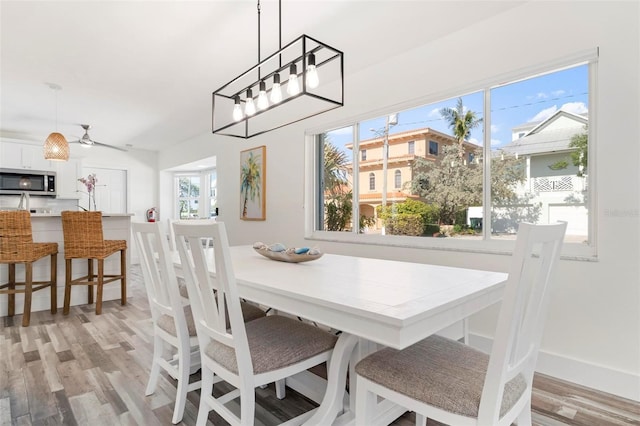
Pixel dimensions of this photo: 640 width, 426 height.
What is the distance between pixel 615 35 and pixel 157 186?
7469 millimetres

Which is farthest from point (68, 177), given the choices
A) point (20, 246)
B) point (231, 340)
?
point (231, 340)

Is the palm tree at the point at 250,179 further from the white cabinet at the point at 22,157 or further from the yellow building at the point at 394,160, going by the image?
the white cabinet at the point at 22,157

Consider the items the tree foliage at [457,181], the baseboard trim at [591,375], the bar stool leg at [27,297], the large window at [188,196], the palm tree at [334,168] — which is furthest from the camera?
the large window at [188,196]

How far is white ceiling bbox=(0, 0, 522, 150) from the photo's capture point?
2.28 m

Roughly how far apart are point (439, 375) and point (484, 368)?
0.17 meters

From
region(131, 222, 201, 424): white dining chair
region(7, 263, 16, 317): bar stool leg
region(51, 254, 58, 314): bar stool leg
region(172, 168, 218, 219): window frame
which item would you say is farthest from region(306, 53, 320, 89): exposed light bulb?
region(172, 168, 218, 219): window frame

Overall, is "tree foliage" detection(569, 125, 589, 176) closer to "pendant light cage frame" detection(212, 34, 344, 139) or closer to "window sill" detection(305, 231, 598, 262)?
"window sill" detection(305, 231, 598, 262)

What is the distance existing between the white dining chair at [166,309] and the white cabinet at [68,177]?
17.5 ft

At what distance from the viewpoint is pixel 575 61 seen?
209 cm

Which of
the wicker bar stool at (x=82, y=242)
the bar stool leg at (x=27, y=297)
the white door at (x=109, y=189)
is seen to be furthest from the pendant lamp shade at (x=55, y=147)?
the white door at (x=109, y=189)

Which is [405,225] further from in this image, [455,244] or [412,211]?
[455,244]

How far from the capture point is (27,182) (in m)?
5.41

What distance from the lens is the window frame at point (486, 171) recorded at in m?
2.04

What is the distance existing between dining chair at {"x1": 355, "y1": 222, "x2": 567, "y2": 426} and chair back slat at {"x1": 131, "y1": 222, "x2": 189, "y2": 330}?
0.93m
